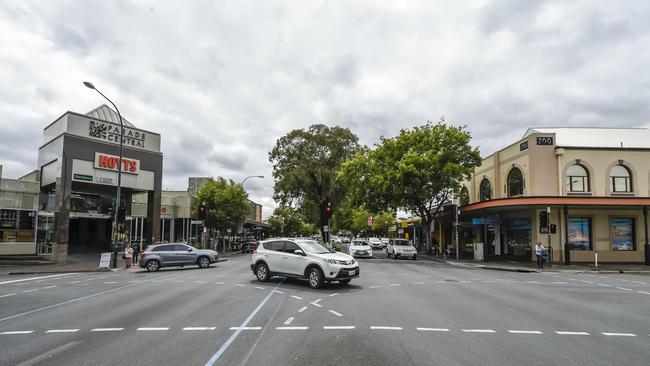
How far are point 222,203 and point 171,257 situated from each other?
56.6ft

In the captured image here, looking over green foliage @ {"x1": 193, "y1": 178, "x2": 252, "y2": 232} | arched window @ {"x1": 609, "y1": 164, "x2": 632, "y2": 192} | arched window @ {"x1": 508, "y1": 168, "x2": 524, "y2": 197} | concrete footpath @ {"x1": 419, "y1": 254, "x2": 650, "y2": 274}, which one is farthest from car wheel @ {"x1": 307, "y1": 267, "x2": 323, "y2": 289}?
green foliage @ {"x1": 193, "y1": 178, "x2": 252, "y2": 232}

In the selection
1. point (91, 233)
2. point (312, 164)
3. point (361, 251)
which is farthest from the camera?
point (312, 164)

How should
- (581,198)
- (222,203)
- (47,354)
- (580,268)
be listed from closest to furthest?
(47,354), (580,268), (581,198), (222,203)

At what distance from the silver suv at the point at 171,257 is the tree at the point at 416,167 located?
14541 millimetres

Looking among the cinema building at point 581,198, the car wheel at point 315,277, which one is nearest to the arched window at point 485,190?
the cinema building at point 581,198

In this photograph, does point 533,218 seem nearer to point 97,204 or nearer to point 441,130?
point 441,130

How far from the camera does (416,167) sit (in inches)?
1299

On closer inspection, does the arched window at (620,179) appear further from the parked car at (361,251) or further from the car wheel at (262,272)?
the car wheel at (262,272)

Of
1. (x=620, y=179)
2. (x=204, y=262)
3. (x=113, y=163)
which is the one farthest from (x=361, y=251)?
(x=113, y=163)

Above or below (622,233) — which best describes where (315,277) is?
below

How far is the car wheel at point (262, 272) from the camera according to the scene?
16.0m

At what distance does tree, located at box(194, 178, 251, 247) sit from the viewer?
40.4 m

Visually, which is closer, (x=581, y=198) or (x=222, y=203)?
(x=581, y=198)

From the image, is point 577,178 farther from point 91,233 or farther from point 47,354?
point 91,233
